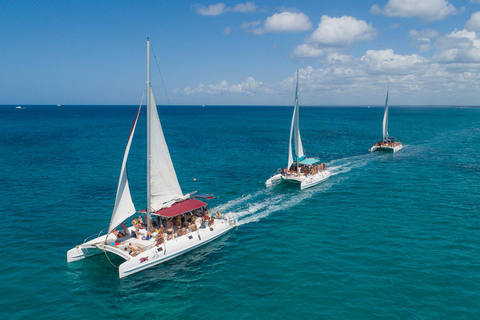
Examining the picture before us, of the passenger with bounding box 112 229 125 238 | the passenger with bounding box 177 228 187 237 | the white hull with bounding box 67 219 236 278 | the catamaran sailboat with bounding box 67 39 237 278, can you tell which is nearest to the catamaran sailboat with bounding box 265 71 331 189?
the catamaran sailboat with bounding box 67 39 237 278

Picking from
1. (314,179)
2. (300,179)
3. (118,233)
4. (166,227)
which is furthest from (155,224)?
(314,179)

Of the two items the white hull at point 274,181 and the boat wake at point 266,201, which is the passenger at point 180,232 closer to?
the boat wake at point 266,201

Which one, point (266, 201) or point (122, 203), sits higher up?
point (122, 203)

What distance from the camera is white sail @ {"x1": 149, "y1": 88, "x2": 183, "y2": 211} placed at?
28625mm

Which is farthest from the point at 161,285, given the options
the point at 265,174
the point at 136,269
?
the point at 265,174

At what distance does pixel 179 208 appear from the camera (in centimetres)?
2995

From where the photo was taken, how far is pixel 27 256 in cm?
2694

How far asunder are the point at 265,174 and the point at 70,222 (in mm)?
30243

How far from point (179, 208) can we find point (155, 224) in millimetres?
2620

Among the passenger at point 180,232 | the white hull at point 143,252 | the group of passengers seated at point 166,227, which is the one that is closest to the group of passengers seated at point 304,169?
the group of passengers seated at point 166,227

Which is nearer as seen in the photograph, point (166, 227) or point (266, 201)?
point (166, 227)

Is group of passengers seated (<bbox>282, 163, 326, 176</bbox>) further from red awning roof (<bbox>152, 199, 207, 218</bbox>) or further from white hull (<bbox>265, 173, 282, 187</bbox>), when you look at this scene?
red awning roof (<bbox>152, 199, 207, 218</bbox>)

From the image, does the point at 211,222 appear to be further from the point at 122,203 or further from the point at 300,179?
the point at 300,179

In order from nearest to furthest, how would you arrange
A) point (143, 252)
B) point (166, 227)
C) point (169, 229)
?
point (143, 252) → point (169, 229) → point (166, 227)
